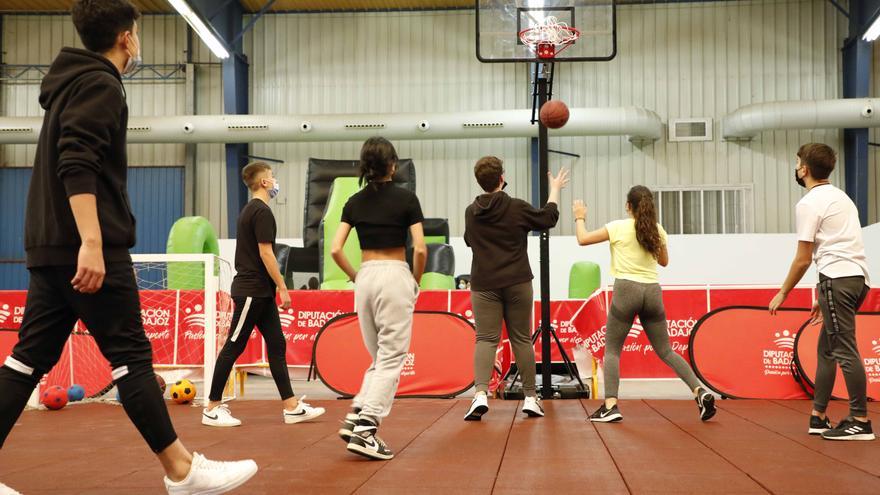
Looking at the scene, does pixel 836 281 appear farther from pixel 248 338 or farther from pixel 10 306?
pixel 10 306

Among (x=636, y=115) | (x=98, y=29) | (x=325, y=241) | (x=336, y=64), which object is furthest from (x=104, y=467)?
(x=336, y=64)

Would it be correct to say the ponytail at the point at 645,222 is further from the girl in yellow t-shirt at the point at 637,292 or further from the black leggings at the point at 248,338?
the black leggings at the point at 248,338

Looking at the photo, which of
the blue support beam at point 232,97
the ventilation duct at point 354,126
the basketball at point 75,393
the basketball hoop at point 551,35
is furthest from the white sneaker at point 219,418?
the blue support beam at point 232,97

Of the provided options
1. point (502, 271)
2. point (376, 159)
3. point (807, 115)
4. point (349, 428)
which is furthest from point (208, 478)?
point (807, 115)

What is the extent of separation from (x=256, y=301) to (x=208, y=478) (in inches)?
94.3

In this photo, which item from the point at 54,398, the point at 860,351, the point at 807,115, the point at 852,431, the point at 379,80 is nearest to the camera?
the point at 852,431

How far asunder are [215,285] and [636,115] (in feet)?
34.2

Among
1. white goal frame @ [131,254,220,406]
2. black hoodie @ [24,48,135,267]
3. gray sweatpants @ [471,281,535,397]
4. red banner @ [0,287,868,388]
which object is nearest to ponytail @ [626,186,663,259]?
gray sweatpants @ [471,281,535,397]

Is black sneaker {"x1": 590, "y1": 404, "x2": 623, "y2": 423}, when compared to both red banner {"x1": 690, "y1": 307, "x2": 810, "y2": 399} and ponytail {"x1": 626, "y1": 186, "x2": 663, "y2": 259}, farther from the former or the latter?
red banner {"x1": 690, "y1": 307, "x2": 810, "y2": 399}

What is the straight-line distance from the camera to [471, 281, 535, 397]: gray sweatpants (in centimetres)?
495

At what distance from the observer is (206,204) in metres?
16.5

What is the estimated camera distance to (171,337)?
281 inches

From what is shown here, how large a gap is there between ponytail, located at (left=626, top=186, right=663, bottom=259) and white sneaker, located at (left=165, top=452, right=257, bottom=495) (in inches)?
116

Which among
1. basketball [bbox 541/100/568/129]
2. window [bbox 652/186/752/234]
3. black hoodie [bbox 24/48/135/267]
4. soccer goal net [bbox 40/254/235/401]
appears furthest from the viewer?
window [bbox 652/186/752/234]
